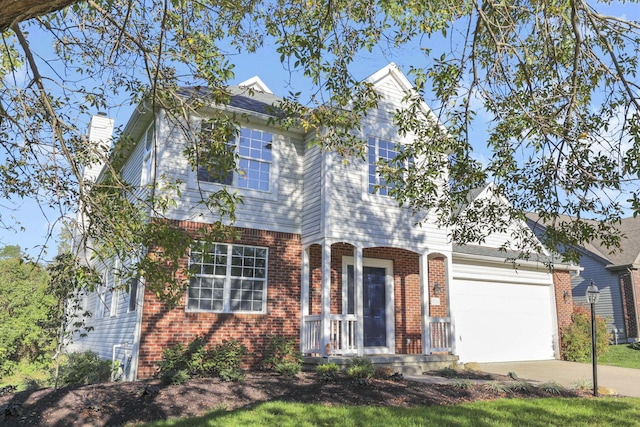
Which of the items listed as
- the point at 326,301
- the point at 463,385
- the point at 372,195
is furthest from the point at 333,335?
the point at 372,195

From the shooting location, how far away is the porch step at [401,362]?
1111cm

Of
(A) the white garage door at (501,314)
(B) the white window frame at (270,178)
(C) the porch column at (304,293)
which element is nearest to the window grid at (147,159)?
(B) the white window frame at (270,178)

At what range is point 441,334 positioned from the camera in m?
13.1

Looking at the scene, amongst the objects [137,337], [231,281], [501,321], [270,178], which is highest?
[270,178]

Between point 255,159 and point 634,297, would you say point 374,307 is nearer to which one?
point 255,159

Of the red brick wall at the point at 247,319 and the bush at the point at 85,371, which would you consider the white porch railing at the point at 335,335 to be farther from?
the bush at the point at 85,371

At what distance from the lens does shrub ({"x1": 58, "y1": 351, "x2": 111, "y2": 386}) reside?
10117 millimetres

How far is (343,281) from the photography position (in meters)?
12.7

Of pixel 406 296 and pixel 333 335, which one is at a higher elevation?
pixel 406 296

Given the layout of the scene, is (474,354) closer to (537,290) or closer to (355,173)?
(537,290)

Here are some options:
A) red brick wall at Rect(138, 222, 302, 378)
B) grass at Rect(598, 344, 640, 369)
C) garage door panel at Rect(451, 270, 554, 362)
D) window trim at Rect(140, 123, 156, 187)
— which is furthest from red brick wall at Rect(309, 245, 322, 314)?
grass at Rect(598, 344, 640, 369)

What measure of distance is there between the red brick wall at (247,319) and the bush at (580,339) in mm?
9833

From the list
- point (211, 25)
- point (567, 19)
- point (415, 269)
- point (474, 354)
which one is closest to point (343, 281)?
point (415, 269)

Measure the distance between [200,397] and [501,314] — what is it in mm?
10962
